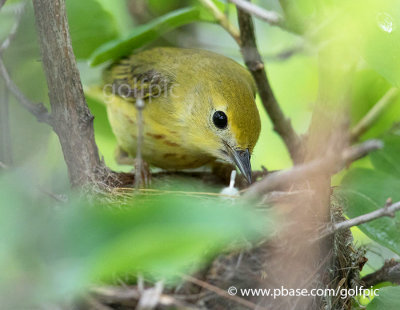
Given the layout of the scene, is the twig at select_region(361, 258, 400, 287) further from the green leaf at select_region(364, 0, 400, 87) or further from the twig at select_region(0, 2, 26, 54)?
the twig at select_region(0, 2, 26, 54)

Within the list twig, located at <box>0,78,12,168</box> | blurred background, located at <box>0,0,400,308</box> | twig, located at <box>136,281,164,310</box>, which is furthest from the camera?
twig, located at <box>0,78,12,168</box>

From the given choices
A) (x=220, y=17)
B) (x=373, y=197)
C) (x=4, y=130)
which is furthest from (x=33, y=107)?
(x=373, y=197)

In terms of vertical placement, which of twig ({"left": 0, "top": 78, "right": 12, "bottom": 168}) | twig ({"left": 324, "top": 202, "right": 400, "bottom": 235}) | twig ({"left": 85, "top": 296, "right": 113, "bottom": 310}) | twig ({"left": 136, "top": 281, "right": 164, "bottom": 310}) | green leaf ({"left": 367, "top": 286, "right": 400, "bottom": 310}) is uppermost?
twig ({"left": 0, "top": 78, "right": 12, "bottom": 168})

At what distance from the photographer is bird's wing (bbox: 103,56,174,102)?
3857mm

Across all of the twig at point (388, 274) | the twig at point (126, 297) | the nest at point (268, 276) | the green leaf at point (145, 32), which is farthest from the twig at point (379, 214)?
the green leaf at point (145, 32)

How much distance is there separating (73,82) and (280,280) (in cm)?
139

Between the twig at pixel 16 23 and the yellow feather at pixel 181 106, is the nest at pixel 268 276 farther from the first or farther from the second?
the twig at pixel 16 23

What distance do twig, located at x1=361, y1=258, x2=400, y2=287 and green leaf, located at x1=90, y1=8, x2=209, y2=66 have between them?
1.99 meters

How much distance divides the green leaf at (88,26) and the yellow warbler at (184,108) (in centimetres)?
40

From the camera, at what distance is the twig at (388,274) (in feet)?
9.17

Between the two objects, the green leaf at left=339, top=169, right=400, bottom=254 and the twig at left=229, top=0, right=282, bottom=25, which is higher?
the twig at left=229, top=0, right=282, bottom=25

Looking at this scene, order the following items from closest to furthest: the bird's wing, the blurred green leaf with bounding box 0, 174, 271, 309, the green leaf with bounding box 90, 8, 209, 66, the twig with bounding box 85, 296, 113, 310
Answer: the blurred green leaf with bounding box 0, 174, 271, 309 → the twig with bounding box 85, 296, 113, 310 → the green leaf with bounding box 90, 8, 209, 66 → the bird's wing

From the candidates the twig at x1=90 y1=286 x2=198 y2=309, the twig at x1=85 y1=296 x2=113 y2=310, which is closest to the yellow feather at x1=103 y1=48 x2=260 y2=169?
the twig at x1=90 y1=286 x2=198 y2=309

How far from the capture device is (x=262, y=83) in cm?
344
